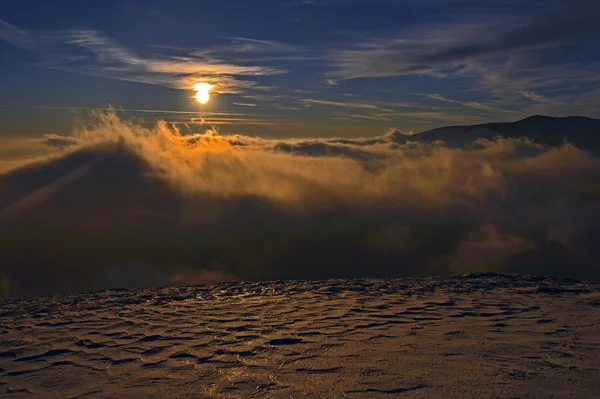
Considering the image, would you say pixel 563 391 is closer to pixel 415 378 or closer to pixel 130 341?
pixel 415 378

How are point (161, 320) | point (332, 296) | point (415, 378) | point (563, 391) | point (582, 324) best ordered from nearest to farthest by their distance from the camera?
1. point (563, 391)
2. point (415, 378)
3. point (582, 324)
4. point (161, 320)
5. point (332, 296)

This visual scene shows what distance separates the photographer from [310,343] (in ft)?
29.1

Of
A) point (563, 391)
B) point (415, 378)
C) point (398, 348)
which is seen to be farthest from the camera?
point (398, 348)

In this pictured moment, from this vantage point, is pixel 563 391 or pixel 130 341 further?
pixel 130 341

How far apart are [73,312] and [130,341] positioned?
10.8ft

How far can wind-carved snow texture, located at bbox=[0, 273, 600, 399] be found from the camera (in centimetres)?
693

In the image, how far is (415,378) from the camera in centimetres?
703

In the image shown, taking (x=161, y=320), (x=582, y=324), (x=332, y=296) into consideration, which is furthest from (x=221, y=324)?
(x=582, y=324)

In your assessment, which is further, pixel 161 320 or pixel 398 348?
pixel 161 320

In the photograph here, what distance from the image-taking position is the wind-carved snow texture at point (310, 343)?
693cm

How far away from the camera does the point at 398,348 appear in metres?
8.46

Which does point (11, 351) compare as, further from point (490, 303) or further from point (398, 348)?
point (490, 303)

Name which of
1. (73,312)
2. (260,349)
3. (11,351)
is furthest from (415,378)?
(73,312)

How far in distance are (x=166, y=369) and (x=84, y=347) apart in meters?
2.20
